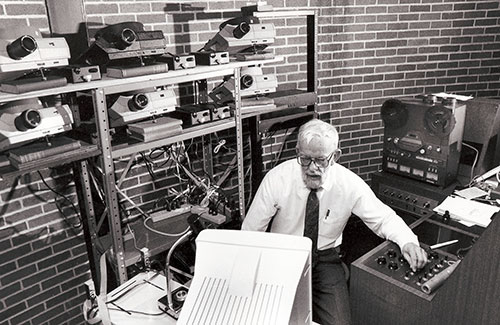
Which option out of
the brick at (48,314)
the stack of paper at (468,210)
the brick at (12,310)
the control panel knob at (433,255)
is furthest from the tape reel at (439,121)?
the brick at (12,310)

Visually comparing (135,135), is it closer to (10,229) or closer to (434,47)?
(10,229)

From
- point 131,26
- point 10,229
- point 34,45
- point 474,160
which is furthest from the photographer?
point 474,160

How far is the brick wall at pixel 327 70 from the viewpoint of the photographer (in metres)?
2.46

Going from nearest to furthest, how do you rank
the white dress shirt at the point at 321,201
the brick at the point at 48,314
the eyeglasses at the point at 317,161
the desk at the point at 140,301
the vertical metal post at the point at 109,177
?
the desk at the point at 140,301 → the vertical metal post at the point at 109,177 → the eyeglasses at the point at 317,161 → the white dress shirt at the point at 321,201 → the brick at the point at 48,314

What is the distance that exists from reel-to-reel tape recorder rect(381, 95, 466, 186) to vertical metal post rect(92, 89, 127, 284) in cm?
182

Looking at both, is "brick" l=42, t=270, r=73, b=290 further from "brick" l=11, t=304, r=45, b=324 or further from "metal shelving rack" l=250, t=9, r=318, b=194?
"metal shelving rack" l=250, t=9, r=318, b=194

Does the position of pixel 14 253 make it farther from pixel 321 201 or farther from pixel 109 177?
pixel 321 201

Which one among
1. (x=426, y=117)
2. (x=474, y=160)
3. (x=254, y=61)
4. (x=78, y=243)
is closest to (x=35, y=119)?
(x=78, y=243)

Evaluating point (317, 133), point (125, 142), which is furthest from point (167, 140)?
point (317, 133)


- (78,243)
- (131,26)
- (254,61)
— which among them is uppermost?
(131,26)

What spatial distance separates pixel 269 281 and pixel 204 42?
2204 millimetres

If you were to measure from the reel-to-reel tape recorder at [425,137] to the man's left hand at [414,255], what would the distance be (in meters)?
0.99

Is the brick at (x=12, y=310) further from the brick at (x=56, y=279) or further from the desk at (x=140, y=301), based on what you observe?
the desk at (x=140, y=301)

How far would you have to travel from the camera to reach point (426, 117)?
9.02ft
